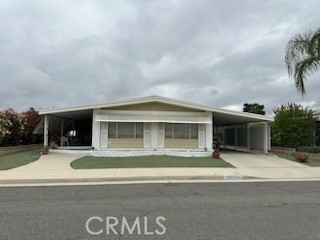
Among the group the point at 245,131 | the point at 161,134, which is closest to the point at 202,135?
the point at 161,134

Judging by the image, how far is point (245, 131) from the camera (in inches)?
1119

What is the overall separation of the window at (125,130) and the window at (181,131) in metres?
1.85

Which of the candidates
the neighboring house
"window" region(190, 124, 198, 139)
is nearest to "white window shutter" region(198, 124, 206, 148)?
the neighboring house

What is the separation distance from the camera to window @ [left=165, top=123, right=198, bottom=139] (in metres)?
22.2

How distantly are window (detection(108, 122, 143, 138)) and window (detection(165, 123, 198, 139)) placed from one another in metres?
1.85

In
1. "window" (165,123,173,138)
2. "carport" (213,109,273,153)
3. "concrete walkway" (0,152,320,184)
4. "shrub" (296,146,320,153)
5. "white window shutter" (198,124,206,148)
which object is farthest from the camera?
"carport" (213,109,273,153)

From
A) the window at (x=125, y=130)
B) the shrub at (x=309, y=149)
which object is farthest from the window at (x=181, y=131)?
the shrub at (x=309, y=149)

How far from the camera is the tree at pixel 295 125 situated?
75.0 feet

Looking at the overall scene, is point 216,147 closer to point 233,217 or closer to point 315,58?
point 315,58

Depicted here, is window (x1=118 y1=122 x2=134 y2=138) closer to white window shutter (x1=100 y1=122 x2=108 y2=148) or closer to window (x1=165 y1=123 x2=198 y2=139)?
white window shutter (x1=100 y1=122 x2=108 y2=148)

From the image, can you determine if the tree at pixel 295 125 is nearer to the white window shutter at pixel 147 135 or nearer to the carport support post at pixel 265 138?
the carport support post at pixel 265 138

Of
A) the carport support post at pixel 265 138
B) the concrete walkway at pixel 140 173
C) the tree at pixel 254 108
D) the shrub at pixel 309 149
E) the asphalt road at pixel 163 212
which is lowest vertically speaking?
A: the asphalt road at pixel 163 212

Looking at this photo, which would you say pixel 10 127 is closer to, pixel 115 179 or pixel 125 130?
pixel 125 130

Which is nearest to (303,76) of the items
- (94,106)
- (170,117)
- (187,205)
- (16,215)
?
(170,117)
